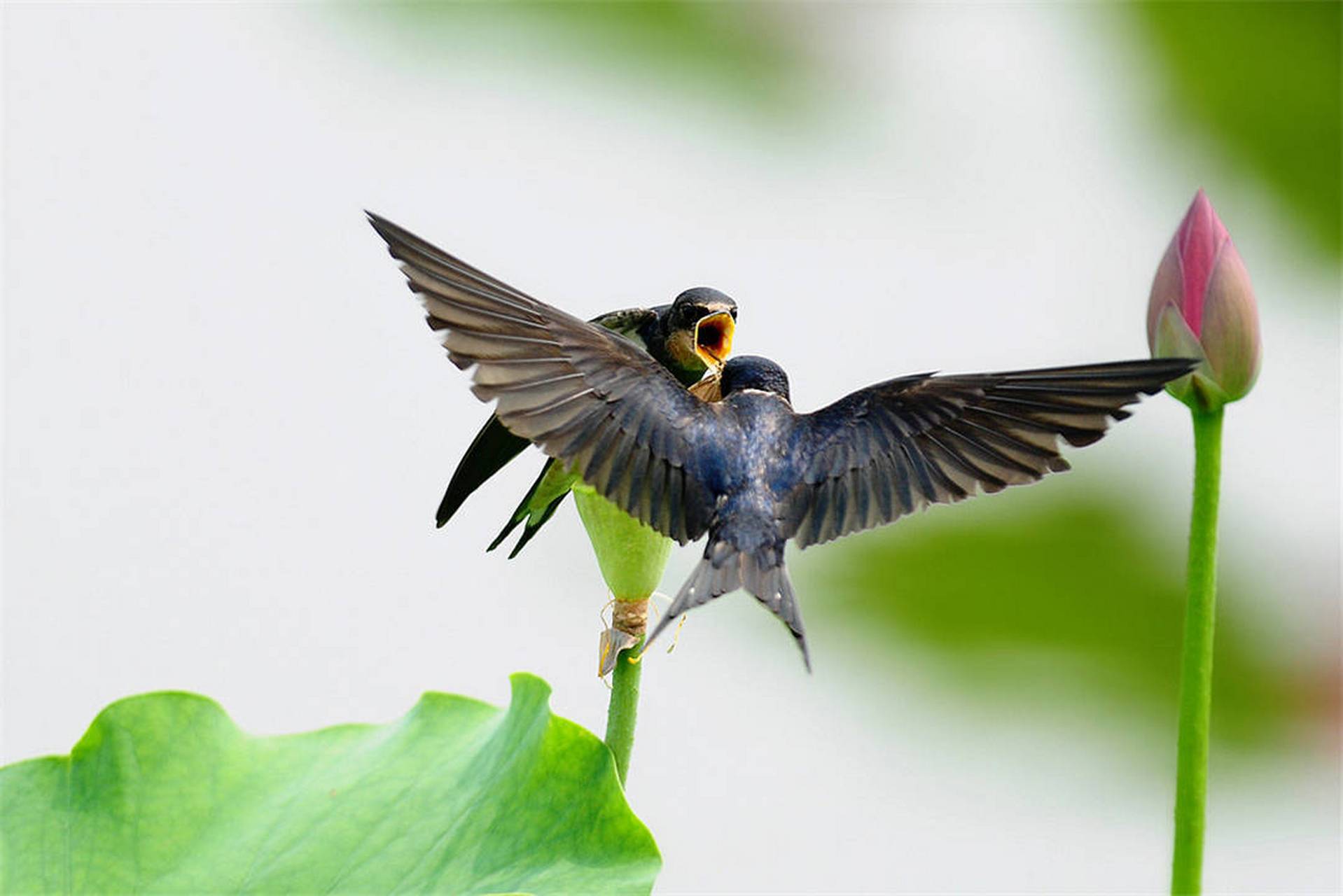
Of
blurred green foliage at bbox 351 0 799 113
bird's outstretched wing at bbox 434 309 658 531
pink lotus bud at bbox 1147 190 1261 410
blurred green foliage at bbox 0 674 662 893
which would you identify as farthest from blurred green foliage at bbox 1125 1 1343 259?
blurred green foliage at bbox 0 674 662 893

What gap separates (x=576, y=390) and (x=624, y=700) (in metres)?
0.16

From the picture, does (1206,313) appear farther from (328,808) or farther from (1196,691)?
(328,808)

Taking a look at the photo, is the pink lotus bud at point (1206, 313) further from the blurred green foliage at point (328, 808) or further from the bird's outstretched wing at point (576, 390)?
the blurred green foliage at point (328, 808)

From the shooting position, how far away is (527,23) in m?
3.67

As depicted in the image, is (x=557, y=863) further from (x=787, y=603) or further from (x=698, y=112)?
(x=698, y=112)

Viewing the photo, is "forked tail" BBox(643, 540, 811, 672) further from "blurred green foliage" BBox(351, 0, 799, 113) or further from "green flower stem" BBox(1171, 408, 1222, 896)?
"blurred green foliage" BBox(351, 0, 799, 113)

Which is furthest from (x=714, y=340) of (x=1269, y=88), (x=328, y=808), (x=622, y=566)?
(x=1269, y=88)

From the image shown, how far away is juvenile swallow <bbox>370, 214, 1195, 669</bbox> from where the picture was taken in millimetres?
691

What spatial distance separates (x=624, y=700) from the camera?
731 mm

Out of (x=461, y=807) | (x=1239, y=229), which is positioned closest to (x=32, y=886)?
(x=461, y=807)

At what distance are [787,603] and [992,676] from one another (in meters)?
2.62

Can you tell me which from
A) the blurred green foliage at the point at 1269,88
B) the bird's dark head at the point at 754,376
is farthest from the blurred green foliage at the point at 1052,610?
the bird's dark head at the point at 754,376

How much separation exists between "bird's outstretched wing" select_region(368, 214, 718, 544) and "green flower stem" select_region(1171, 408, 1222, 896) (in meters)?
0.24

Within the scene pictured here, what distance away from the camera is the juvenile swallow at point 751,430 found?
2.27 ft
